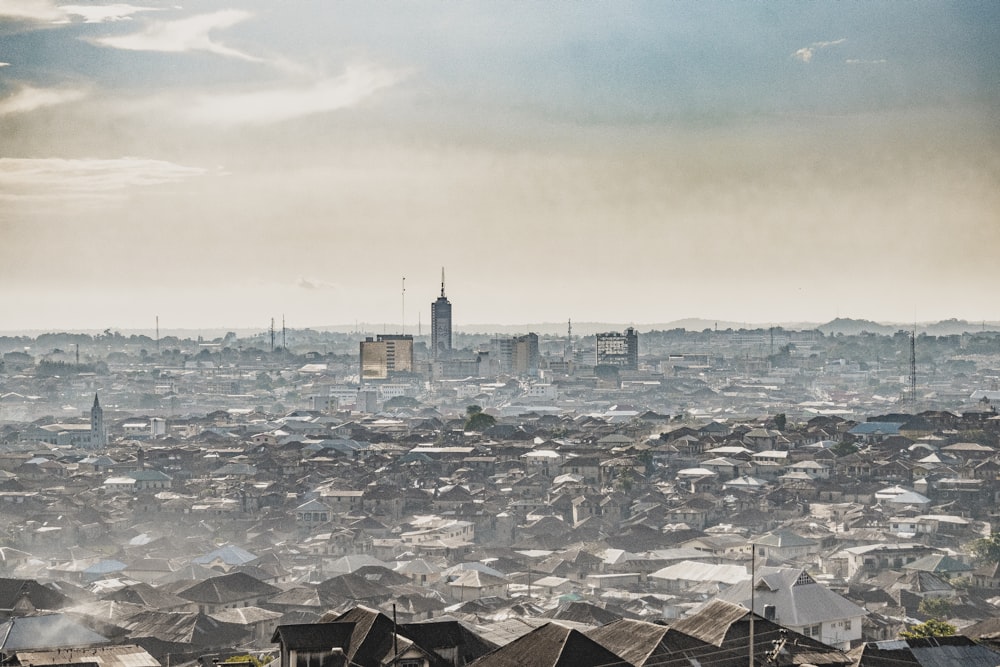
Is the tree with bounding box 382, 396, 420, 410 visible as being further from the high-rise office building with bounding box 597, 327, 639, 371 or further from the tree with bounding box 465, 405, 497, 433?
the tree with bounding box 465, 405, 497, 433

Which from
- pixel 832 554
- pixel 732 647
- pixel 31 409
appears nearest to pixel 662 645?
pixel 732 647

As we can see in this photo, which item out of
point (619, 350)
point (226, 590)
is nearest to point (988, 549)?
point (226, 590)

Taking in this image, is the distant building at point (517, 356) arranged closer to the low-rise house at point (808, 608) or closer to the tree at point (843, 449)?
the tree at point (843, 449)

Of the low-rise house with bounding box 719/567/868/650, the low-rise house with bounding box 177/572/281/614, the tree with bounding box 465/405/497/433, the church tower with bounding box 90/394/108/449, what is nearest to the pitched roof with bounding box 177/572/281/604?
the low-rise house with bounding box 177/572/281/614

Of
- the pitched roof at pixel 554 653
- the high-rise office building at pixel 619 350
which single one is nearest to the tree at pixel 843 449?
the pitched roof at pixel 554 653

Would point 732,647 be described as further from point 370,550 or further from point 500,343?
point 500,343
